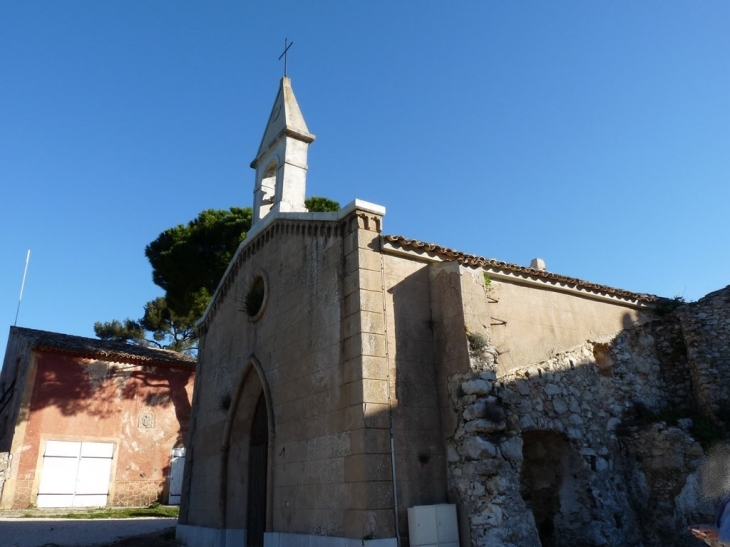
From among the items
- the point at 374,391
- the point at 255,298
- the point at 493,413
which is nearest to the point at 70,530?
the point at 255,298

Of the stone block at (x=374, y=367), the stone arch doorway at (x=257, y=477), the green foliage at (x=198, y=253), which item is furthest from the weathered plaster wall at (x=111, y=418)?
the stone block at (x=374, y=367)

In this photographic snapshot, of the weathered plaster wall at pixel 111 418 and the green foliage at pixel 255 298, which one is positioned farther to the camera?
the weathered plaster wall at pixel 111 418

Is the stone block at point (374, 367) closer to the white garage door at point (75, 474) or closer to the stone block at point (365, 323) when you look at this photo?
the stone block at point (365, 323)

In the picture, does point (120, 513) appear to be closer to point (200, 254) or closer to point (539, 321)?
point (200, 254)

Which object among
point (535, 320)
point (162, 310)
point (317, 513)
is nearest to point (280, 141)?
point (535, 320)

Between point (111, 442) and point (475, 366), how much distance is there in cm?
1688

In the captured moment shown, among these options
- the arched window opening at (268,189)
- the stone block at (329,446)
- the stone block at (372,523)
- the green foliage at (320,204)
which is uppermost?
the green foliage at (320,204)

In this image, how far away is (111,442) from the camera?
20.3 m

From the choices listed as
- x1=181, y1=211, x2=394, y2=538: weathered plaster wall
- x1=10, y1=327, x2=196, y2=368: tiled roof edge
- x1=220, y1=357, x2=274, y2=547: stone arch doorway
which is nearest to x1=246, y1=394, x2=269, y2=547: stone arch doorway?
x1=220, y1=357, x2=274, y2=547: stone arch doorway

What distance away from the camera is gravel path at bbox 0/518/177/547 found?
1199cm

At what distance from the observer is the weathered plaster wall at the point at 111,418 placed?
18766 millimetres

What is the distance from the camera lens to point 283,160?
1227 centimetres

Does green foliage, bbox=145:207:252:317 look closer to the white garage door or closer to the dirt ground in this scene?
the white garage door

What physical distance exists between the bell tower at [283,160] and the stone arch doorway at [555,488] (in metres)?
6.56
